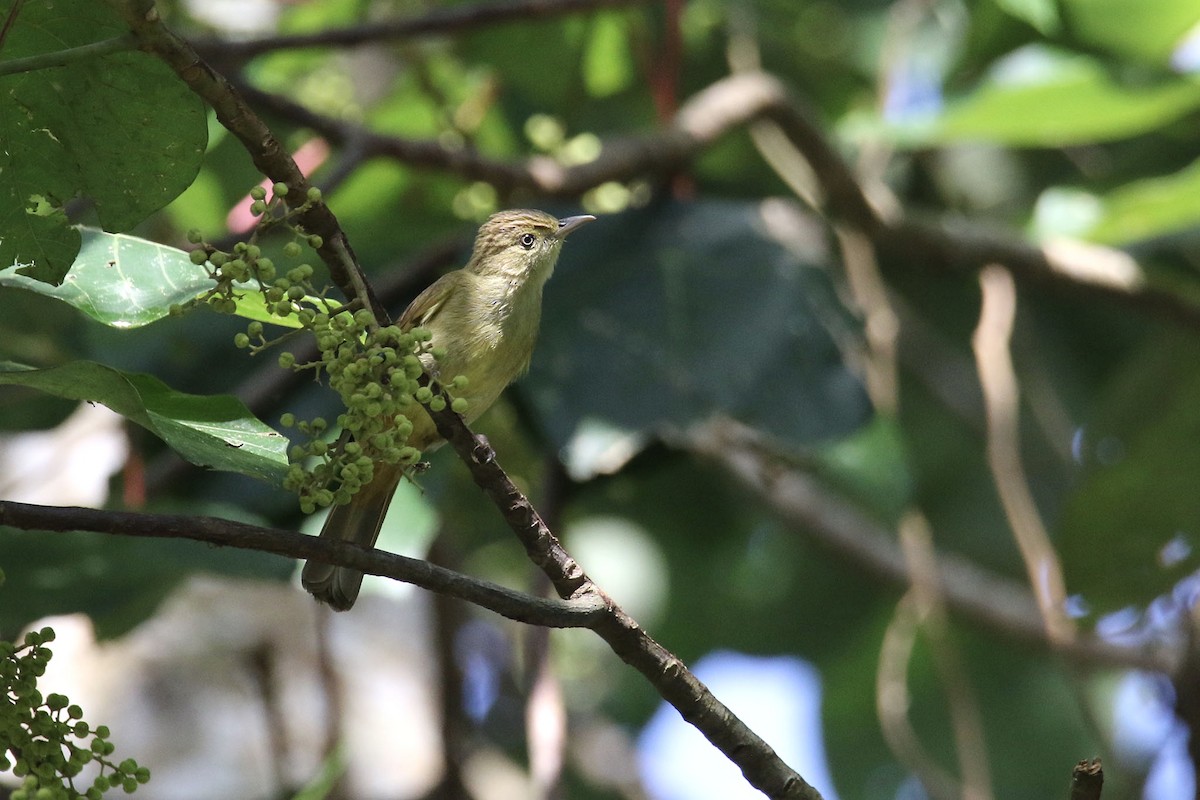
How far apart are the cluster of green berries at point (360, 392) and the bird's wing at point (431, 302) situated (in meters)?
1.46

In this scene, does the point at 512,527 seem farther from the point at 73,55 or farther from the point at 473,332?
the point at 473,332

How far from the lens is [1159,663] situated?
4773 millimetres

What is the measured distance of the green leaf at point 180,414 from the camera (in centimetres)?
182

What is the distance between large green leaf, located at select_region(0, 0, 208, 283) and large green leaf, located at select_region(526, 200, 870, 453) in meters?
1.99

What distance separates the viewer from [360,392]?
1.80 metres

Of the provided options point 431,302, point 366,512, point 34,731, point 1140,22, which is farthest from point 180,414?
point 1140,22

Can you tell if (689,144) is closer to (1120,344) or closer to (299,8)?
(299,8)

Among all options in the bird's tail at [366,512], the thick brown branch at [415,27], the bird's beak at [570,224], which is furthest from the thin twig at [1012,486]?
the bird's tail at [366,512]

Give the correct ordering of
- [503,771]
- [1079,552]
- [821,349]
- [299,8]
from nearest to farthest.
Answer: [821,349] → [1079,552] → [299,8] → [503,771]

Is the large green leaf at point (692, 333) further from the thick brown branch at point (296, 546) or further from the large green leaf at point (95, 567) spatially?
the thick brown branch at point (296, 546)

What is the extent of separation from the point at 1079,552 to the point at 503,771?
2587 mm

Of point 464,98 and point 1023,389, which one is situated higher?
point 464,98

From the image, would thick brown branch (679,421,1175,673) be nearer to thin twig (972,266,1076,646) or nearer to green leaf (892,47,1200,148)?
thin twig (972,266,1076,646)

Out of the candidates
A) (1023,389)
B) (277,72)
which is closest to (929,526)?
(1023,389)
